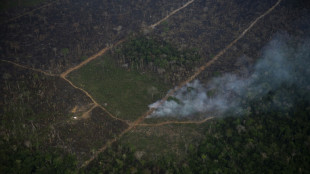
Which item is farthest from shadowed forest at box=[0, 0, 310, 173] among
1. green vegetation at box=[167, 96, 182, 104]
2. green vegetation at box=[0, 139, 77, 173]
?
green vegetation at box=[167, 96, 182, 104]

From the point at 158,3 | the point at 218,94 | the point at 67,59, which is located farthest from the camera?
the point at 158,3

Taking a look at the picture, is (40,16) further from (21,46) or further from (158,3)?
(158,3)

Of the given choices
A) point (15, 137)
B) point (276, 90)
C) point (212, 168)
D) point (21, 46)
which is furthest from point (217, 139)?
point (21, 46)

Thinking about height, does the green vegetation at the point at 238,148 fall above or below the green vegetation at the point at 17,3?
below

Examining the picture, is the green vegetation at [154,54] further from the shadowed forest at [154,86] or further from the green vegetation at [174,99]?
the green vegetation at [174,99]

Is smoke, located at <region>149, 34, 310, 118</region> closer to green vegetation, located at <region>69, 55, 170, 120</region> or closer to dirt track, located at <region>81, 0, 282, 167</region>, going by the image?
dirt track, located at <region>81, 0, 282, 167</region>

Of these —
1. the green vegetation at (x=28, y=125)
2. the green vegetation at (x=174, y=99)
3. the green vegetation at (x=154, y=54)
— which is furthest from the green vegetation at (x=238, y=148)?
the green vegetation at (x=154, y=54)
